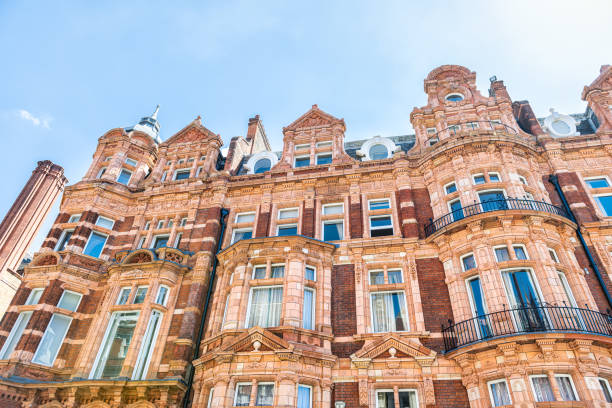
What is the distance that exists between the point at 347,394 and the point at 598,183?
14.7 meters

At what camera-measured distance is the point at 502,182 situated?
1697cm

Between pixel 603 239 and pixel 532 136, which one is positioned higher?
pixel 532 136

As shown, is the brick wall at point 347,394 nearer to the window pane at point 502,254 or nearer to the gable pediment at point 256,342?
the gable pediment at point 256,342

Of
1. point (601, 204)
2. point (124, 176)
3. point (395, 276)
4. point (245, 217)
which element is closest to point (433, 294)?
point (395, 276)

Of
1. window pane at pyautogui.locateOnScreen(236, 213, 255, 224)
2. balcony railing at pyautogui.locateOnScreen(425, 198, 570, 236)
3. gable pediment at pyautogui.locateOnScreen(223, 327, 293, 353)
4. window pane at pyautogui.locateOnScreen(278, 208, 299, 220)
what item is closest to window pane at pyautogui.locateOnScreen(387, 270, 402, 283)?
balcony railing at pyautogui.locateOnScreen(425, 198, 570, 236)

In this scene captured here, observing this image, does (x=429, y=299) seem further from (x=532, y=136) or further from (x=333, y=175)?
(x=532, y=136)

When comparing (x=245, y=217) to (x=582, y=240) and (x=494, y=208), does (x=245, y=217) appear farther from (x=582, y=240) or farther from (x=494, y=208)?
(x=582, y=240)

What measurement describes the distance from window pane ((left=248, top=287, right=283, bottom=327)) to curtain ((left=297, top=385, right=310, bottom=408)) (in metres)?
2.50

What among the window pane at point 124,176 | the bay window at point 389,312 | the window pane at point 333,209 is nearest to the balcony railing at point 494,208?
the bay window at point 389,312

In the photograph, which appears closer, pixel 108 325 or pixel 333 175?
pixel 108 325

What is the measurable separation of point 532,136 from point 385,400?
14.8 metres

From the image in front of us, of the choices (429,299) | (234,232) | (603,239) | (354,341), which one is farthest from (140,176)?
(603,239)

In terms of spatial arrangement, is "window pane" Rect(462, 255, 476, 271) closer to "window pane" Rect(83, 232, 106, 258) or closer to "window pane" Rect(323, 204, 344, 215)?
"window pane" Rect(323, 204, 344, 215)

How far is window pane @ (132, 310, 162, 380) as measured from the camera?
1541 cm
